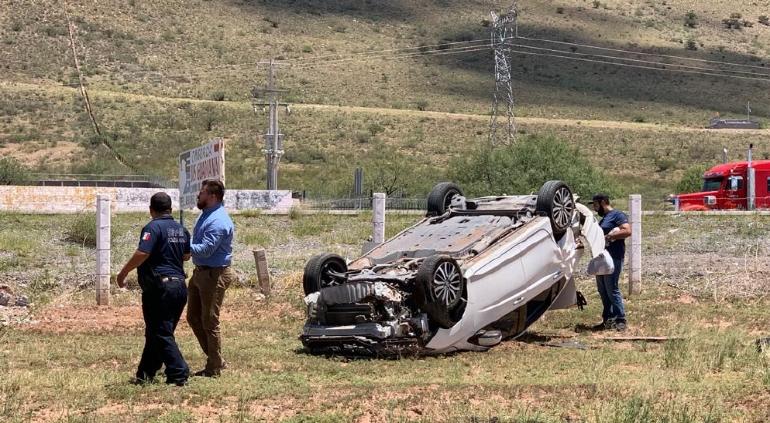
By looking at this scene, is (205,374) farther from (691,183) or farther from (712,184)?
(691,183)

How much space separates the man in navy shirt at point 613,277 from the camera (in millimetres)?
14195

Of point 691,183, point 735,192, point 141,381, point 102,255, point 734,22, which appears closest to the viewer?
point 141,381

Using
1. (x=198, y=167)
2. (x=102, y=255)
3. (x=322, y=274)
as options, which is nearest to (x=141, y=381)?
(x=322, y=274)

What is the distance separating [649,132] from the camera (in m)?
72.1

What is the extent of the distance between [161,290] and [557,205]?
5541mm

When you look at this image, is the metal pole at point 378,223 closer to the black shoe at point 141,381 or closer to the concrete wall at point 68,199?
the black shoe at point 141,381

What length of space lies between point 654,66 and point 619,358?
86.9 meters

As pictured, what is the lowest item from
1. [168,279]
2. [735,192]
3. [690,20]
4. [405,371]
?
[405,371]

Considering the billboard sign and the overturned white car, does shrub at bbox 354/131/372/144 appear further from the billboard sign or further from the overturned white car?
the overturned white car

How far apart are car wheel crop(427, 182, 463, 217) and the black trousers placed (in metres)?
5.19

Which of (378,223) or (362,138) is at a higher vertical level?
(362,138)

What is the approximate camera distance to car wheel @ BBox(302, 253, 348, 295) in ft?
40.5

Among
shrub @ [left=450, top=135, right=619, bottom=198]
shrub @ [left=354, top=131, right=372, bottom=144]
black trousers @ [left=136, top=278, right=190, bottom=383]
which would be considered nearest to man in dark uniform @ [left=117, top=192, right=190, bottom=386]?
black trousers @ [left=136, top=278, right=190, bottom=383]

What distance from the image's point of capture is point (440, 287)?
448 inches
